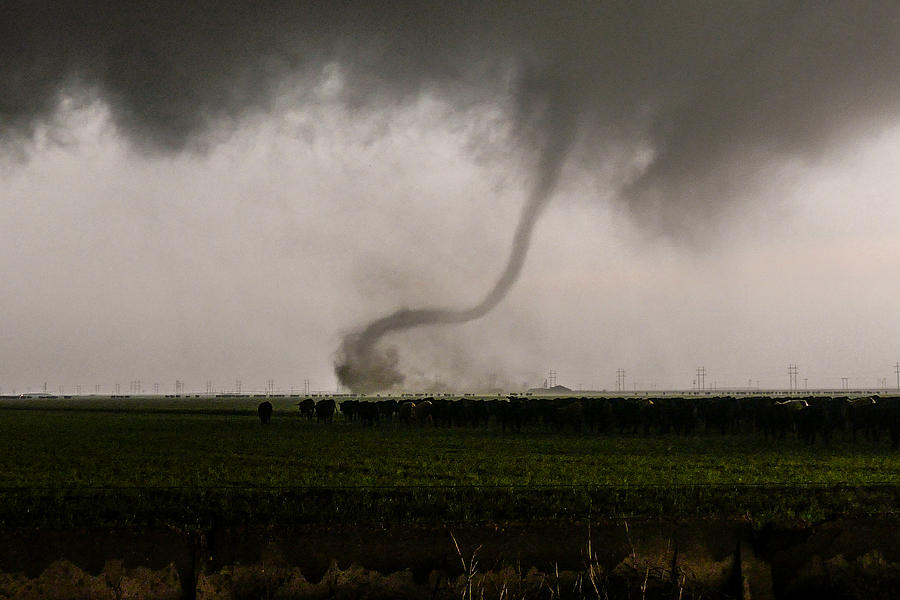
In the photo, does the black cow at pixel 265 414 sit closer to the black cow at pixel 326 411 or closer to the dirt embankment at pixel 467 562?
the black cow at pixel 326 411

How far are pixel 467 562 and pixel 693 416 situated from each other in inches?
1368

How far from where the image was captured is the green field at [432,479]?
1183 cm

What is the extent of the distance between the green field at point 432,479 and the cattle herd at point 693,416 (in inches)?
110

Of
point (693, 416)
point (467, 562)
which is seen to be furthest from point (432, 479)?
point (693, 416)

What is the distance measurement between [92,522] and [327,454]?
13429mm

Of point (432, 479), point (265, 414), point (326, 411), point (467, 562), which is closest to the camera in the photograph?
point (467, 562)

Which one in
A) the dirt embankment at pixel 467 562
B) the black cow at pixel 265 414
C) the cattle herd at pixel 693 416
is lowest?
the black cow at pixel 265 414

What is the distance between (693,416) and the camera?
37500 mm

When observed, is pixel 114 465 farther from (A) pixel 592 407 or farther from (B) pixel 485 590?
(A) pixel 592 407

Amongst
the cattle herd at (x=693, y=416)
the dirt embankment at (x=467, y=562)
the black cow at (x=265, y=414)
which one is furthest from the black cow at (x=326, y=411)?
the dirt embankment at (x=467, y=562)

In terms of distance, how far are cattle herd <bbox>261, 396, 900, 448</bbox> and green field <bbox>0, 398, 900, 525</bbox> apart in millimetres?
2782

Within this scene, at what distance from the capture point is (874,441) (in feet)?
103

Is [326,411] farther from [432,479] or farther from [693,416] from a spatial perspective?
[432,479]

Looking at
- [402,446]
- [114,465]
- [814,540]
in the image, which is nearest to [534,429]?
[402,446]
